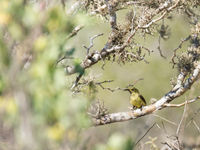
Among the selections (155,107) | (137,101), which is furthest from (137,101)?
(155,107)

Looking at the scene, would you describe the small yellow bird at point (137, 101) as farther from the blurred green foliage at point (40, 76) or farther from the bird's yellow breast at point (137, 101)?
the blurred green foliage at point (40, 76)

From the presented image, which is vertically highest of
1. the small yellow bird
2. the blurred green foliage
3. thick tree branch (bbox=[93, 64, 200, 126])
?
the blurred green foliage

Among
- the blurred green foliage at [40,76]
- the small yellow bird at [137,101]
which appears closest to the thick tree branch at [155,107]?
the small yellow bird at [137,101]

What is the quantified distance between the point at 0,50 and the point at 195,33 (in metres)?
4.05

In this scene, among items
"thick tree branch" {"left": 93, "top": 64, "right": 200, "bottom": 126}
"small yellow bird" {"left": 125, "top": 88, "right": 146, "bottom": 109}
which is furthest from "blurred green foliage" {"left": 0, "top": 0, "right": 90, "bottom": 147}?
"small yellow bird" {"left": 125, "top": 88, "right": 146, "bottom": 109}

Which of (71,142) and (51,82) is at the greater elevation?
(51,82)

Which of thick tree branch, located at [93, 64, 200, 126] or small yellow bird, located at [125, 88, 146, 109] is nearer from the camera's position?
thick tree branch, located at [93, 64, 200, 126]

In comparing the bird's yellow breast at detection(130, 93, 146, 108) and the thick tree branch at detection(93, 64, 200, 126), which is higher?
the thick tree branch at detection(93, 64, 200, 126)

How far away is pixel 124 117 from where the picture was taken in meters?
4.75

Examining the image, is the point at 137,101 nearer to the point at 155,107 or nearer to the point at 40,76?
the point at 155,107

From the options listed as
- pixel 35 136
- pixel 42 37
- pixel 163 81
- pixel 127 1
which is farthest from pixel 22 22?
pixel 163 81

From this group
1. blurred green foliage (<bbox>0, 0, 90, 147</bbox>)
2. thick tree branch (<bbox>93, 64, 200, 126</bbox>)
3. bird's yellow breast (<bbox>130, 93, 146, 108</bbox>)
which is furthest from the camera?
bird's yellow breast (<bbox>130, 93, 146, 108</bbox>)

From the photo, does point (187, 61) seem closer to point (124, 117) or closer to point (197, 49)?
point (197, 49)

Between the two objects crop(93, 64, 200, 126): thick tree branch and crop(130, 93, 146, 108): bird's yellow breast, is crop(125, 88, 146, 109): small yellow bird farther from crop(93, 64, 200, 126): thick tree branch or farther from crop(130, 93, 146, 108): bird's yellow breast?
crop(93, 64, 200, 126): thick tree branch
